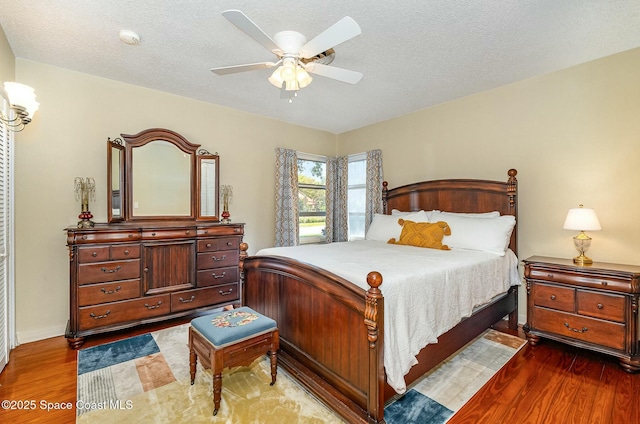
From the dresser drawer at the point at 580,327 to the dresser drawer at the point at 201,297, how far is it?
3229 millimetres

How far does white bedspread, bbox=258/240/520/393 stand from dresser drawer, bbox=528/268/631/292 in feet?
0.99

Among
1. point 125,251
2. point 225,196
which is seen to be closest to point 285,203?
point 225,196

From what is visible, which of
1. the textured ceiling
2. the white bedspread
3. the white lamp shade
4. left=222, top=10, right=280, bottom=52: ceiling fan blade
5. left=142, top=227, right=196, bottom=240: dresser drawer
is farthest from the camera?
left=142, top=227, right=196, bottom=240: dresser drawer

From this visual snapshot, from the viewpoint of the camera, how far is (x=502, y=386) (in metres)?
2.16

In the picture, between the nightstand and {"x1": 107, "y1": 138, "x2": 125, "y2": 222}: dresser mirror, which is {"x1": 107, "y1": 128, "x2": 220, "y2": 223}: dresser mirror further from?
the nightstand

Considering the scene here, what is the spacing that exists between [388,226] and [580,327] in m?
2.05

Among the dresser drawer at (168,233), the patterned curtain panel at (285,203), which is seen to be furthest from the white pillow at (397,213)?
the dresser drawer at (168,233)

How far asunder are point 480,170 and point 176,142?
377 centimetres

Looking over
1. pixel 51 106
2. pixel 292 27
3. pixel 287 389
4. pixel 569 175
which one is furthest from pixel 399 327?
pixel 51 106

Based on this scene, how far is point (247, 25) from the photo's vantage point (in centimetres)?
167

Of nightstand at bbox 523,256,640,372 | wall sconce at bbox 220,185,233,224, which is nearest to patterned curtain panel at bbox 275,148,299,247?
wall sconce at bbox 220,185,233,224

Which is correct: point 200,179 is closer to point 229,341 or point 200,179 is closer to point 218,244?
point 218,244

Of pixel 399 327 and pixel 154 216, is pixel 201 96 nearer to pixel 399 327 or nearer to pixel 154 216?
pixel 154 216

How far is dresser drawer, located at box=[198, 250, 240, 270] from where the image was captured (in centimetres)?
346
